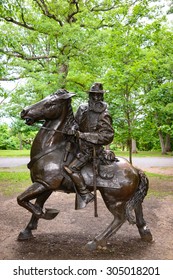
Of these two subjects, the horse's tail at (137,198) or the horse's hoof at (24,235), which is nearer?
the horse's tail at (137,198)

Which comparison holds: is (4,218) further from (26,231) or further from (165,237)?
(165,237)

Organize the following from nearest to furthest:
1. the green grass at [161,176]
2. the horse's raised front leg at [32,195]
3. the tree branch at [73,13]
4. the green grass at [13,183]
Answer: the horse's raised front leg at [32,195] < the green grass at [13,183] < the green grass at [161,176] < the tree branch at [73,13]

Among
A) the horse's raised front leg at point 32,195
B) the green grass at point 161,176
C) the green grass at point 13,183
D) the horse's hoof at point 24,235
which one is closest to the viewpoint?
the horse's raised front leg at point 32,195

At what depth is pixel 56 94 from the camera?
4.11 m

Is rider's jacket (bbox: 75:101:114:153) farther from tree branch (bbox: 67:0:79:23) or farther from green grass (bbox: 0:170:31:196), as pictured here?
tree branch (bbox: 67:0:79:23)

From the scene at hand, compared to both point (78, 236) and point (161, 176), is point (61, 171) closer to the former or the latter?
point (78, 236)

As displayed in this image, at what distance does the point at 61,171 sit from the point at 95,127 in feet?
2.61

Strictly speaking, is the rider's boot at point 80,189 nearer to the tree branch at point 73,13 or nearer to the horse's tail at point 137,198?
the horse's tail at point 137,198

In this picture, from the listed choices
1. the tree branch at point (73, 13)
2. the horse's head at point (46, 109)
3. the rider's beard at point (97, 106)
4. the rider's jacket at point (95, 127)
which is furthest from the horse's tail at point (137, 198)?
the tree branch at point (73, 13)

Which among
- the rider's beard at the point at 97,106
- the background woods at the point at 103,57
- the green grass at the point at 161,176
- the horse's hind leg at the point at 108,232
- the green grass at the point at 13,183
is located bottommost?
the green grass at the point at 161,176

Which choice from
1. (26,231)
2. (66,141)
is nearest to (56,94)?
(66,141)

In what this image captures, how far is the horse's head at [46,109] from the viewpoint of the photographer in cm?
400

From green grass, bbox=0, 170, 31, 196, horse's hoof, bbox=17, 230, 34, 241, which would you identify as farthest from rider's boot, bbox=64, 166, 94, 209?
green grass, bbox=0, 170, 31, 196
